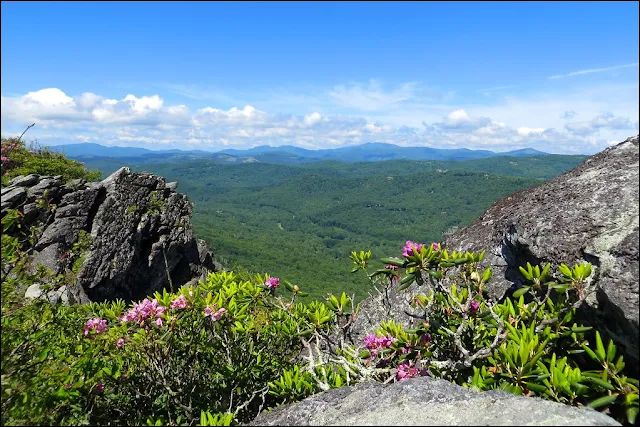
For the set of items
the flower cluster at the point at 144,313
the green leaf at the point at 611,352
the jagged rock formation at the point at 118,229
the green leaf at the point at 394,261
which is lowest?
the jagged rock formation at the point at 118,229

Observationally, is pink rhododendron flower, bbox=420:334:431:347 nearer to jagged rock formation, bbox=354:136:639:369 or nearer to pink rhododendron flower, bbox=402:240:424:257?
pink rhododendron flower, bbox=402:240:424:257

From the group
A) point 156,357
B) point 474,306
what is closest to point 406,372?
point 474,306

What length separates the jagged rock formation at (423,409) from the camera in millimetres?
2617

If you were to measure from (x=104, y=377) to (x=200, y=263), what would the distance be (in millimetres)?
28713

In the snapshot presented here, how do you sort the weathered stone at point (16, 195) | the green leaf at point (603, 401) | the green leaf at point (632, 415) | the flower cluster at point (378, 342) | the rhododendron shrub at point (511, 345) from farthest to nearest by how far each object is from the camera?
the weathered stone at point (16, 195) → the flower cluster at point (378, 342) → the rhododendron shrub at point (511, 345) → the green leaf at point (603, 401) → the green leaf at point (632, 415)

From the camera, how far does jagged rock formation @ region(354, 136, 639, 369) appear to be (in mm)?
3264

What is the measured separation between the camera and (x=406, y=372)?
13.4 feet

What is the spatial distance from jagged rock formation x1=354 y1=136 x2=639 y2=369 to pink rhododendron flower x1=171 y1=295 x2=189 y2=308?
14.2 feet

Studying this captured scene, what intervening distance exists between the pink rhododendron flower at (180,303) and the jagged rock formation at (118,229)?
1452cm

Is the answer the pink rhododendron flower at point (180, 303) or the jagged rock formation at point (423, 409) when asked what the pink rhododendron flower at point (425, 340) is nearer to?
the jagged rock formation at point (423, 409)

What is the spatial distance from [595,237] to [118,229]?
26539 millimetres

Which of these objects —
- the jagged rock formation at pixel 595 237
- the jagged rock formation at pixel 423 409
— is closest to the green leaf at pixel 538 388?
the jagged rock formation at pixel 423 409

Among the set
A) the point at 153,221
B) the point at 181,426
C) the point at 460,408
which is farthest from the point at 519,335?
the point at 153,221

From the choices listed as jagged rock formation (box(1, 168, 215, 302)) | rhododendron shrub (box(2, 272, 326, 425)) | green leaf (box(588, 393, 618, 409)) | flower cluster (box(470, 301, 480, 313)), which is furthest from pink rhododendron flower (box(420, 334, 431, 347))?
jagged rock formation (box(1, 168, 215, 302))
